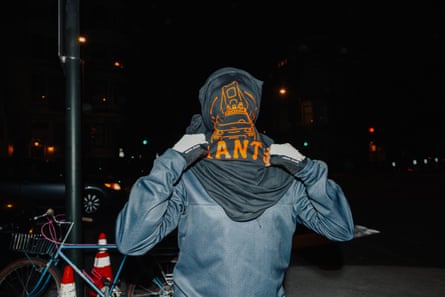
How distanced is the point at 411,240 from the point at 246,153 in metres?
7.64

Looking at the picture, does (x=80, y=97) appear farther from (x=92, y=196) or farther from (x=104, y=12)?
(x=104, y=12)

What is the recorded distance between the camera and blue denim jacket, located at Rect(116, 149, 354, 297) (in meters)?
1.53

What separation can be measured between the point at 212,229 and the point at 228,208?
4.7 inches

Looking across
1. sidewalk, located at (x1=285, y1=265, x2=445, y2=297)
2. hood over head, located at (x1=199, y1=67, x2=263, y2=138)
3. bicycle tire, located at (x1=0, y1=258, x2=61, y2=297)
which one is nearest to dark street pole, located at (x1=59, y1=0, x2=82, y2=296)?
bicycle tire, located at (x1=0, y1=258, x2=61, y2=297)

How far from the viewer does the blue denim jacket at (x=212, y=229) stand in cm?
153

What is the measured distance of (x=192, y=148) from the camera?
156 cm

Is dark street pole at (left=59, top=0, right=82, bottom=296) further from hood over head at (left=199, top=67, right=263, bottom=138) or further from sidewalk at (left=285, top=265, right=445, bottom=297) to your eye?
sidewalk at (left=285, top=265, right=445, bottom=297)

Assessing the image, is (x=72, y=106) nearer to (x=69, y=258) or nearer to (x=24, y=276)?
(x=69, y=258)

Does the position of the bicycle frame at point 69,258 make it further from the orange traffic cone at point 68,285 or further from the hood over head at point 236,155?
the hood over head at point 236,155

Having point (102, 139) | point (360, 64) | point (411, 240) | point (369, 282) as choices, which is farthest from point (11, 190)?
point (360, 64)

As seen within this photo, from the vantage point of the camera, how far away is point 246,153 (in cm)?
163

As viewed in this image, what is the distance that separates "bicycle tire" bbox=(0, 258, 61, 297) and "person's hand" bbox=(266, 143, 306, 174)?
2984 millimetres

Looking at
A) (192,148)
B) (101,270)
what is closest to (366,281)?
(101,270)

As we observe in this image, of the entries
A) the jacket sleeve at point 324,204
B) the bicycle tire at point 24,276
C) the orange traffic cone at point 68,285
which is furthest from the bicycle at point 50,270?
the jacket sleeve at point 324,204
